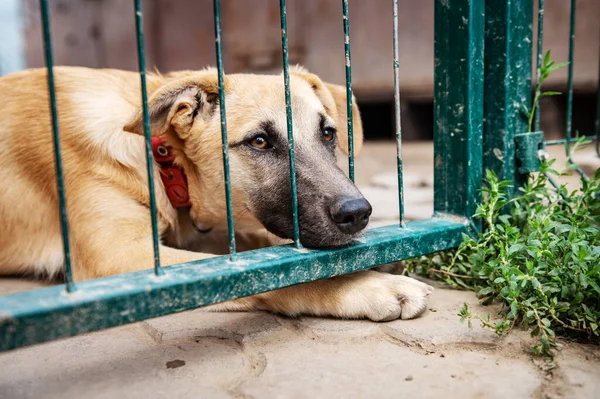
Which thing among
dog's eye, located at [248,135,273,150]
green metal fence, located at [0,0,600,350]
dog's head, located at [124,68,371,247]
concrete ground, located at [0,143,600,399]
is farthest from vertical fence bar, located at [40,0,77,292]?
dog's eye, located at [248,135,273,150]

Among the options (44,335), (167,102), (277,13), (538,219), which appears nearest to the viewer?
(44,335)

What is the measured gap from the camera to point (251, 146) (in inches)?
96.1

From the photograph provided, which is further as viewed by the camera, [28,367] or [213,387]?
[28,367]

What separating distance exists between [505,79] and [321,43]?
196 inches

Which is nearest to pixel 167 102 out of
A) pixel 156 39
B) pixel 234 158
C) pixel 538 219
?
pixel 234 158

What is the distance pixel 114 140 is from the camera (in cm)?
254

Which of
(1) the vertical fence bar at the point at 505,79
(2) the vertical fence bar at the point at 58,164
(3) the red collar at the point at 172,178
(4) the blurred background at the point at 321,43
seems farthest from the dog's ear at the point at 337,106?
(4) the blurred background at the point at 321,43

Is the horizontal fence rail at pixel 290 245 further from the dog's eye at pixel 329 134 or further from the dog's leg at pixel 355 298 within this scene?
the dog's eye at pixel 329 134

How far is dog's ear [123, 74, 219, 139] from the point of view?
2308 millimetres

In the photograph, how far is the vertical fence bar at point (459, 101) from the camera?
93.0 inches

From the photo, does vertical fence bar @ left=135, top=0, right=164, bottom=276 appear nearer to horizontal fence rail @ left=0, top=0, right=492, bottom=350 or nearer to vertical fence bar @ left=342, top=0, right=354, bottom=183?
horizontal fence rail @ left=0, top=0, right=492, bottom=350

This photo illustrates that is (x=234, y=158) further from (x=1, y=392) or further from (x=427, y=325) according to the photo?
(x=1, y=392)

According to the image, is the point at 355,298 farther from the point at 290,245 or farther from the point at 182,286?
the point at 182,286

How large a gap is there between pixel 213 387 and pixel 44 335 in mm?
469
